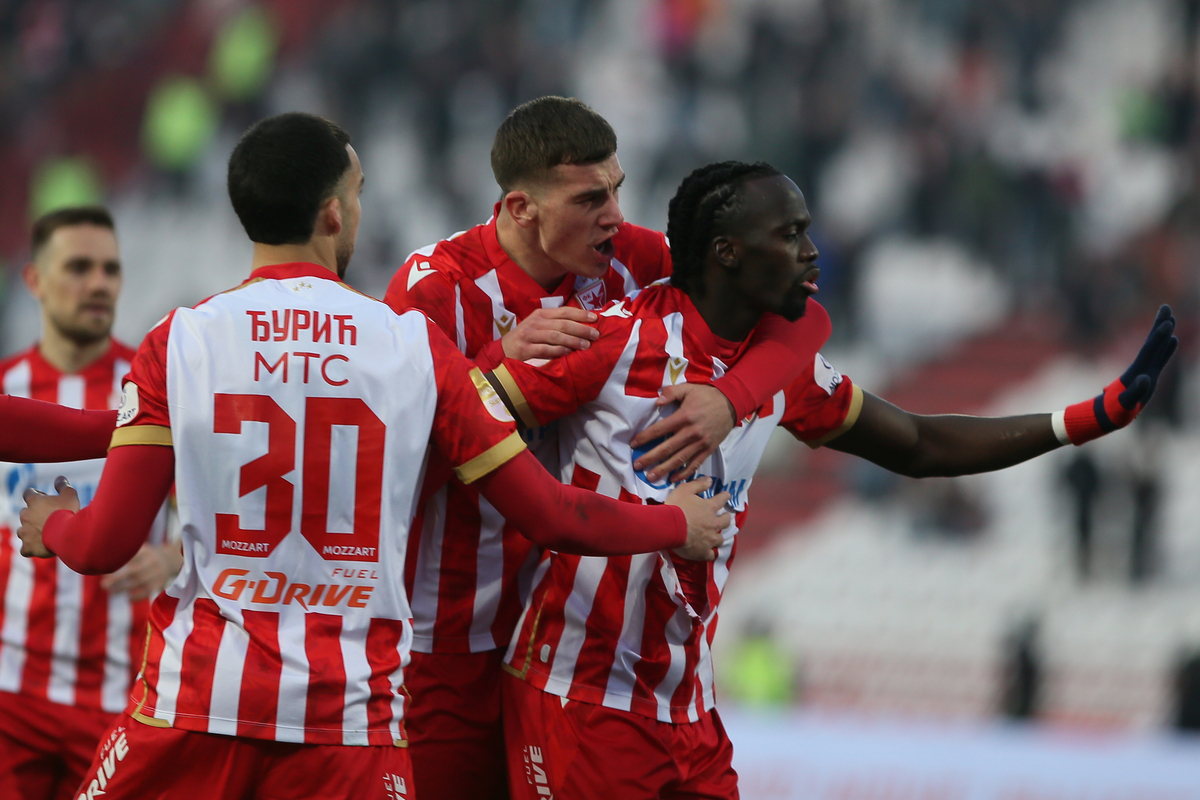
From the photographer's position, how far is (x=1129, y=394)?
3.57 metres

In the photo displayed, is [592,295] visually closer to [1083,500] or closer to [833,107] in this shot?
[1083,500]

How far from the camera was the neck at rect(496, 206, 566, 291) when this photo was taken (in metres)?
3.69

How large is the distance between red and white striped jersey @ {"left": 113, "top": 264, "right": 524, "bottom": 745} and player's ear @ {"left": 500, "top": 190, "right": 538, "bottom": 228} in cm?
92

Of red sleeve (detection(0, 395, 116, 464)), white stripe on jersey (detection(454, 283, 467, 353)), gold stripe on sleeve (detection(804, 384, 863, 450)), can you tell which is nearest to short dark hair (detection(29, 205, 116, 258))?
white stripe on jersey (detection(454, 283, 467, 353))

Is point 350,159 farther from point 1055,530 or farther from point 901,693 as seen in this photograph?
point 1055,530

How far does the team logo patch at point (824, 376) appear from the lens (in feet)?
12.0

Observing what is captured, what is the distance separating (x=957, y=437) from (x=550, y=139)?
1.39 metres

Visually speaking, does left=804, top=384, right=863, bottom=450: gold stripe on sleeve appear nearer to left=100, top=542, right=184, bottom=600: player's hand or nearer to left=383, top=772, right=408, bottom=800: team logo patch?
left=383, top=772, right=408, bottom=800: team logo patch

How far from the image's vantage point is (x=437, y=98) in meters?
16.0

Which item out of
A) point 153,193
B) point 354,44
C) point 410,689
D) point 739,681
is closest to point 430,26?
point 354,44

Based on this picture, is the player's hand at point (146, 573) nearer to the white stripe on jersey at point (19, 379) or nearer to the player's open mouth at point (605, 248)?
the white stripe on jersey at point (19, 379)

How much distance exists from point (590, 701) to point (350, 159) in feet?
4.60

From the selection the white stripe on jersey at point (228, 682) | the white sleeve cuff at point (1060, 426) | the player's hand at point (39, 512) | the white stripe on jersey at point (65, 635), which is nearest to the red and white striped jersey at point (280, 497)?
the white stripe on jersey at point (228, 682)

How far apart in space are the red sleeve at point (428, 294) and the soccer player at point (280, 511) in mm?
721
